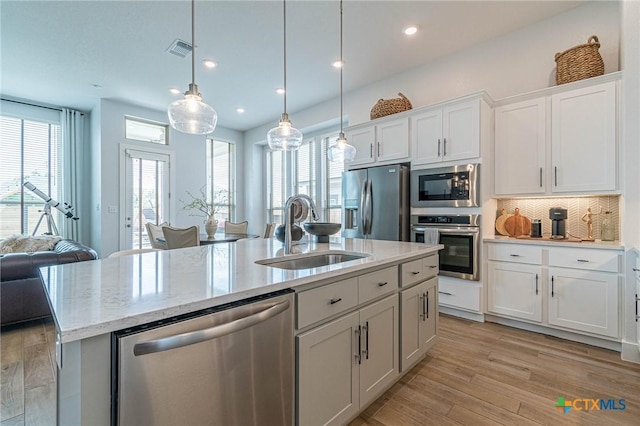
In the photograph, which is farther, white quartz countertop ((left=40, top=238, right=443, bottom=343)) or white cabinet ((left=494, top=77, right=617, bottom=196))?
white cabinet ((left=494, top=77, right=617, bottom=196))

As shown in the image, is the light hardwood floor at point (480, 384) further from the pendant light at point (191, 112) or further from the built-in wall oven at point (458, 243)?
the pendant light at point (191, 112)

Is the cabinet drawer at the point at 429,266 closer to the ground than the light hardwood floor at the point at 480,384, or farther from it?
farther from it

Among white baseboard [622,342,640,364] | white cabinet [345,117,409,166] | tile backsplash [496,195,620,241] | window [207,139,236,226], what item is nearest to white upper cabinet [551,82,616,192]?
tile backsplash [496,195,620,241]

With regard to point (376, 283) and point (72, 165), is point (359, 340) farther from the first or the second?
point (72, 165)

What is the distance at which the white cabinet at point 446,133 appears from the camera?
3000 mm

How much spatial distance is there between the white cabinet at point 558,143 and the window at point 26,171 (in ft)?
22.9

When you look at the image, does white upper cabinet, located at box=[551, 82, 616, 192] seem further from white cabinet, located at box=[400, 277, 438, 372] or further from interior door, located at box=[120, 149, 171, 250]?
interior door, located at box=[120, 149, 171, 250]

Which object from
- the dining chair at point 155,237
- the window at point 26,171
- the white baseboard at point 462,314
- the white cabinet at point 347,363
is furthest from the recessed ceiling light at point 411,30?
the window at point 26,171

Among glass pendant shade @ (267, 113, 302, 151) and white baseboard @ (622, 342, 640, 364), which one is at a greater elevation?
glass pendant shade @ (267, 113, 302, 151)

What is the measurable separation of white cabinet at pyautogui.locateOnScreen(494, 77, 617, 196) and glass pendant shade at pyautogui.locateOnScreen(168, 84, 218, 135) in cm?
289

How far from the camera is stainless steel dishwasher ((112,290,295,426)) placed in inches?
31.8

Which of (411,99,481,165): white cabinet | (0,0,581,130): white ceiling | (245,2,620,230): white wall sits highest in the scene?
(0,0,581,130): white ceiling

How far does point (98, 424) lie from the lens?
77 centimetres

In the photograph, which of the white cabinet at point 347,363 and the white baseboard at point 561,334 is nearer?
the white cabinet at point 347,363
